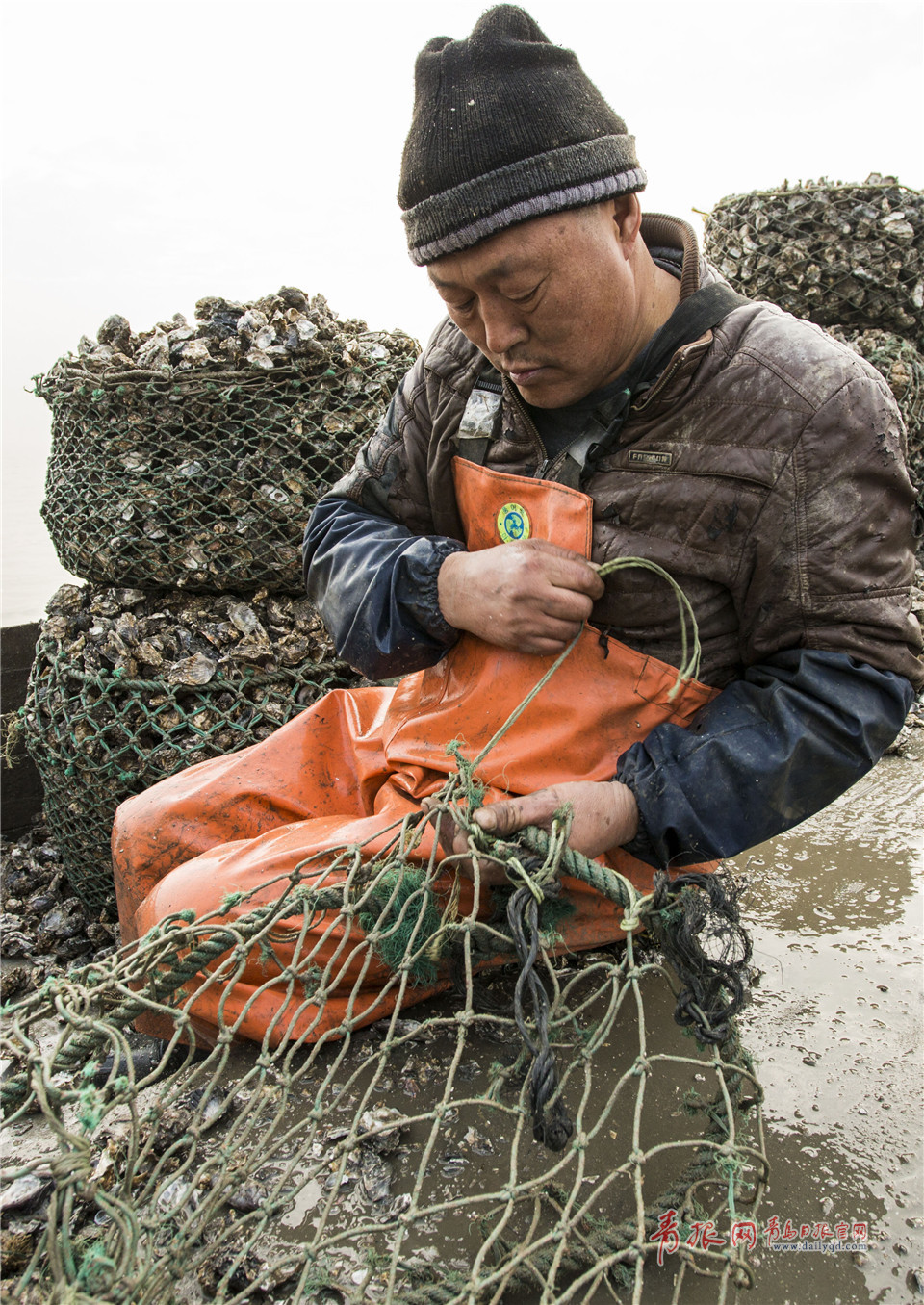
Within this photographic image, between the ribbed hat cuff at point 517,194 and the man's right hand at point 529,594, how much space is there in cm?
63

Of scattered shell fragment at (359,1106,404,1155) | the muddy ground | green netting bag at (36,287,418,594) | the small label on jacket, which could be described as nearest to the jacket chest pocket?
the small label on jacket

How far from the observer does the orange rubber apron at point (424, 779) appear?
6.34 feet

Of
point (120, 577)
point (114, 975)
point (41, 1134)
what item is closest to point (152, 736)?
point (120, 577)

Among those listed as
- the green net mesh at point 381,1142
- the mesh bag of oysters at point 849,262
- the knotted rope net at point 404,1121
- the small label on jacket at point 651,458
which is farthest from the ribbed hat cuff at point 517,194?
the mesh bag of oysters at point 849,262

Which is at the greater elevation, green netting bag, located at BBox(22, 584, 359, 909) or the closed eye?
the closed eye

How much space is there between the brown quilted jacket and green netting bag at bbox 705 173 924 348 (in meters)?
4.36

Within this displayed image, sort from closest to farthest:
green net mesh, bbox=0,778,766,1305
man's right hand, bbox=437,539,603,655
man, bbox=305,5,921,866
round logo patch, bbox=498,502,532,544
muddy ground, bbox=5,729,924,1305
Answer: green net mesh, bbox=0,778,766,1305 → muddy ground, bbox=5,729,924,1305 → man, bbox=305,5,921,866 → man's right hand, bbox=437,539,603,655 → round logo patch, bbox=498,502,532,544

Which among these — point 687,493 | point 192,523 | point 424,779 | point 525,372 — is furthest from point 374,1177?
point 192,523

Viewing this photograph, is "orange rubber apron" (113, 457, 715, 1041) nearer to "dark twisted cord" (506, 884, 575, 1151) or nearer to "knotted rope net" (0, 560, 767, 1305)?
"knotted rope net" (0, 560, 767, 1305)

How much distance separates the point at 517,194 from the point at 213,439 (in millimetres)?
1879

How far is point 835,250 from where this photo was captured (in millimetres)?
5750

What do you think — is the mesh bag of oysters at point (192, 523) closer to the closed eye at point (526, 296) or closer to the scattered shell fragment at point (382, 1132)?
the closed eye at point (526, 296)

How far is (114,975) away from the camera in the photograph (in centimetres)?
151

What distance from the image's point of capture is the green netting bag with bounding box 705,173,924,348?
562 cm
